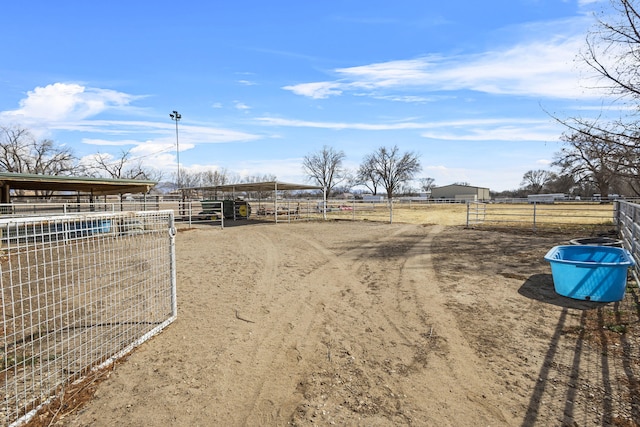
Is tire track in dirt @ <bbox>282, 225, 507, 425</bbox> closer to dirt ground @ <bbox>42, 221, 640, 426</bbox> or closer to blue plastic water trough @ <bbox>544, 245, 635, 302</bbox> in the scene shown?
dirt ground @ <bbox>42, 221, 640, 426</bbox>

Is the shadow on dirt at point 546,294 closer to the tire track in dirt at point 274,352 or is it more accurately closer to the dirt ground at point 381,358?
the dirt ground at point 381,358

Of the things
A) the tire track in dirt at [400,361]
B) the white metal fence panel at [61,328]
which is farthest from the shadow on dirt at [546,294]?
the white metal fence panel at [61,328]

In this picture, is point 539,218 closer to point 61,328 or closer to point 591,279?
point 591,279

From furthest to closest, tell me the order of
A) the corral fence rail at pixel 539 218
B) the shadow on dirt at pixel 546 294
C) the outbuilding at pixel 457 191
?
the outbuilding at pixel 457 191, the corral fence rail at pixel 539 218, the shadow on dirt at pixel 546 294

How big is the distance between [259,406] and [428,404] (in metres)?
1.25

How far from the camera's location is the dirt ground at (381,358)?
2.38 meters

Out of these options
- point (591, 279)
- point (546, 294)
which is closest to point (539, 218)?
point (546, 294)

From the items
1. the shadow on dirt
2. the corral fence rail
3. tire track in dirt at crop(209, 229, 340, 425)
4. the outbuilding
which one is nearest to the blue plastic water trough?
the shadow on dirt

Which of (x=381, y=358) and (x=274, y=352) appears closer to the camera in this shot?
(x=381, y=358)

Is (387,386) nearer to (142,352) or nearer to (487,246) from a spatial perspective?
(142,352)

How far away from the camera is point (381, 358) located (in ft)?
10.4

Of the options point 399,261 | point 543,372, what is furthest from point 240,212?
point 543,372

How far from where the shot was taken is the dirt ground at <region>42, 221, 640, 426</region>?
7.80 ft

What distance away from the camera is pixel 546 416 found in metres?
2.31
